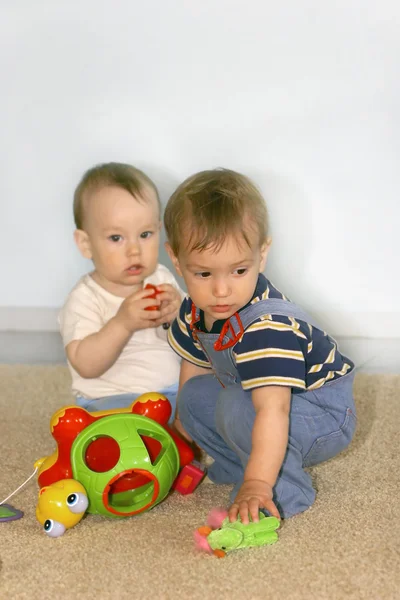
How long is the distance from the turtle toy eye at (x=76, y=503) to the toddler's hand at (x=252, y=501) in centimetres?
20

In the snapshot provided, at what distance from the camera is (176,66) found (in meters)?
1.84

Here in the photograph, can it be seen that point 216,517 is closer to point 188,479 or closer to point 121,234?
point 188,479

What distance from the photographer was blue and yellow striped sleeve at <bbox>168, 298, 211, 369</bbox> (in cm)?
124

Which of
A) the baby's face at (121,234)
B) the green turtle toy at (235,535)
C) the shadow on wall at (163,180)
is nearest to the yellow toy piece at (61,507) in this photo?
the green turtle toy at (235,535)

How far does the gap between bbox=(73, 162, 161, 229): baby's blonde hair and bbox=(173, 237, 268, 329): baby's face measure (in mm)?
371

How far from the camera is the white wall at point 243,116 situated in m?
1.79

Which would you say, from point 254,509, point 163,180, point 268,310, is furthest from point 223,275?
point 163,180

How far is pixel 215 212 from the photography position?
106 cm

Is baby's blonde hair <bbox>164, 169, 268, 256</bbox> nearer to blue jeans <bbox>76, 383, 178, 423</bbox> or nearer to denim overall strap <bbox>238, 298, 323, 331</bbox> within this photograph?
denim overall strap <bbox>238, 298, 323, 331</bbox>

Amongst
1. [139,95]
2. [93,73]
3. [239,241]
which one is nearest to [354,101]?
[139,95]

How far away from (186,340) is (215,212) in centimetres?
27

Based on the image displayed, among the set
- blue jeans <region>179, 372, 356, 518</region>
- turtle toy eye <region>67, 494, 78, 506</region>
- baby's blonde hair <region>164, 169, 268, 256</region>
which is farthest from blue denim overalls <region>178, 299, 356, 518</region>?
turtle toy eye <region>67, 494, 78, 506</region>

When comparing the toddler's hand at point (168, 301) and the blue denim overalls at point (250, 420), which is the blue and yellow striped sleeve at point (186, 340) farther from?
the toddler's hand at point (168, 301)

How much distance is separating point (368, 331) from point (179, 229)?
38.9 inches
